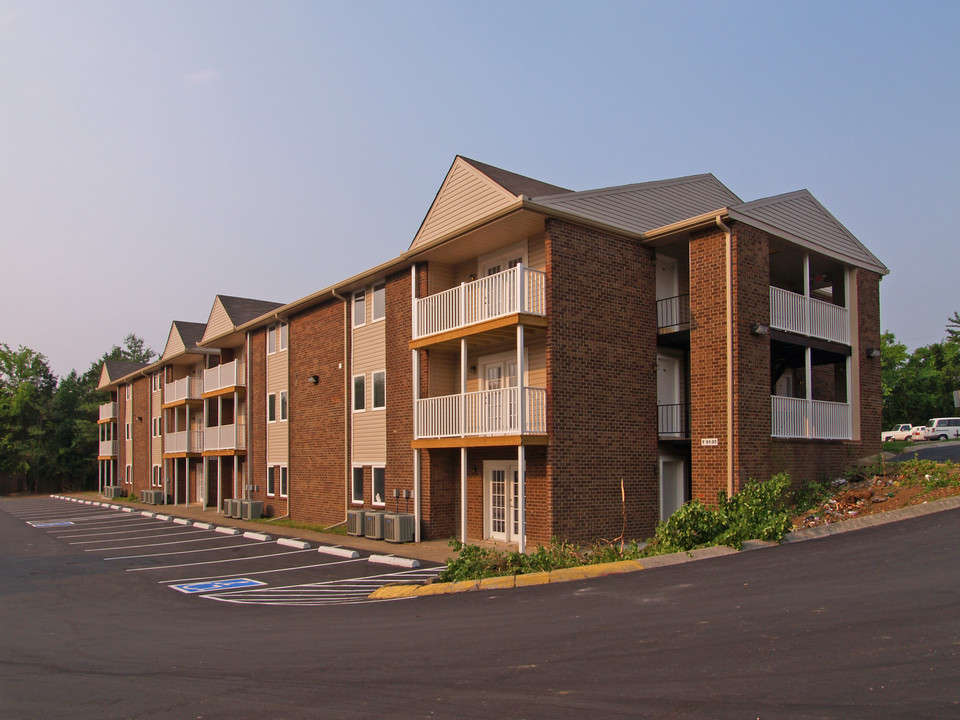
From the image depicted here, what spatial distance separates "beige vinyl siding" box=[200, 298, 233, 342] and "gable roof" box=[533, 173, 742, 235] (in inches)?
812

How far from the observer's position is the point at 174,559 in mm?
→ 18609

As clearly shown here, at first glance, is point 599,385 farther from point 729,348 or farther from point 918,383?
point 918,383

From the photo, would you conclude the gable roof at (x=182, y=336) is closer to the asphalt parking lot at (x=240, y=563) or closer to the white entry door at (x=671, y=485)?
the asphalt parking lot at (x=240, y=563)

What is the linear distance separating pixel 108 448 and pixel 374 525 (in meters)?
41.9

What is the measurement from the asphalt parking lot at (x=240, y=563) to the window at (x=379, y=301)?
6973 mm

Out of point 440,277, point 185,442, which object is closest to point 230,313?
point 185,442

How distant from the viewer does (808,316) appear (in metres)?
18.8

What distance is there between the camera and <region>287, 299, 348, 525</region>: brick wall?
2467 centimetres

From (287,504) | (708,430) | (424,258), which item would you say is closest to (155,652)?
(708,430)

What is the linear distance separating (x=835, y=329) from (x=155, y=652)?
57.1ft

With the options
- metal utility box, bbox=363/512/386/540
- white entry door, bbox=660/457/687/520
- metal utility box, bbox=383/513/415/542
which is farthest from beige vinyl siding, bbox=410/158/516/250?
white entry door, bbox=660/457/687/520

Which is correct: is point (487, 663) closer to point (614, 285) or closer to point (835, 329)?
point (614, 285)

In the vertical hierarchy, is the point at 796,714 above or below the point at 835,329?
below

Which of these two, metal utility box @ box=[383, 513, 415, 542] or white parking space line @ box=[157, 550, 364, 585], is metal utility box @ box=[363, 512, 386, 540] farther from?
white parking space line @ box=[157, 550, 364, 585]
